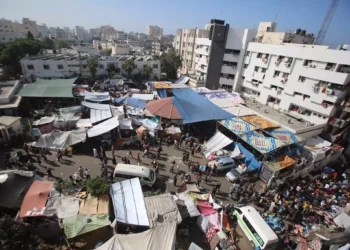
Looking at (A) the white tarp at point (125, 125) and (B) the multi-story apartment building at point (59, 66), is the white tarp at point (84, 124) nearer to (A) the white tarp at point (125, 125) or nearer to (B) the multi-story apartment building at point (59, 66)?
(A) the white tarp at point (125, 125)

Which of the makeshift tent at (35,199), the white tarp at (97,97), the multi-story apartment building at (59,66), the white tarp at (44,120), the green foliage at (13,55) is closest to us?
the makeshift tent at (35,199)

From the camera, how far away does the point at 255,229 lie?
10344mm

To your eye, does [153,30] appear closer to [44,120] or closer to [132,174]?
[44,120]

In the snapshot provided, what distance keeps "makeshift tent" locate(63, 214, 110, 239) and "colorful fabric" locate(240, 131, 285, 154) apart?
1226 cm

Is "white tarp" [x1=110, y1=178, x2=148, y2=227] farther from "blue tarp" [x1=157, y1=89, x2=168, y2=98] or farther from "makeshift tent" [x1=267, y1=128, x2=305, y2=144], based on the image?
"blue tarp" [x1=157, y1=89, x2=168, y2=98]

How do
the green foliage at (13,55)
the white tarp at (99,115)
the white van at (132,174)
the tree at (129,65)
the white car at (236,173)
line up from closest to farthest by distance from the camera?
the white van at (132,174) → the white car at (236,173) → the white tarp at (99,115) → the green foliage at (13,55) → the tree at (129,65)

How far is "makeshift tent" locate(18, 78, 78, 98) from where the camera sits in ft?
71.5

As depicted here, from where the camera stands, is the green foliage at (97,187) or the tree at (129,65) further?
the tree at (129,65)

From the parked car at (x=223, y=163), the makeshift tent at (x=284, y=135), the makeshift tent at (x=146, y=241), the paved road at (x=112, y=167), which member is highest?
the makeshift tent at (x=284, y=135)

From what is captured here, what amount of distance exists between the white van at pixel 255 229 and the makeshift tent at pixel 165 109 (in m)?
10.9

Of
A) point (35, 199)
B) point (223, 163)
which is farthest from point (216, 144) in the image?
point (35, 199)

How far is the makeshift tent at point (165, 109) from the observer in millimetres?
19969

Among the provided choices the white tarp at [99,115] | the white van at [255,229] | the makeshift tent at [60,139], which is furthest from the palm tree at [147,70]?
the white van at [255,229]

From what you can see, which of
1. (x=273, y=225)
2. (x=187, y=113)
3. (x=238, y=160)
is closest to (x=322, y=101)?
(x=238, y=160)
